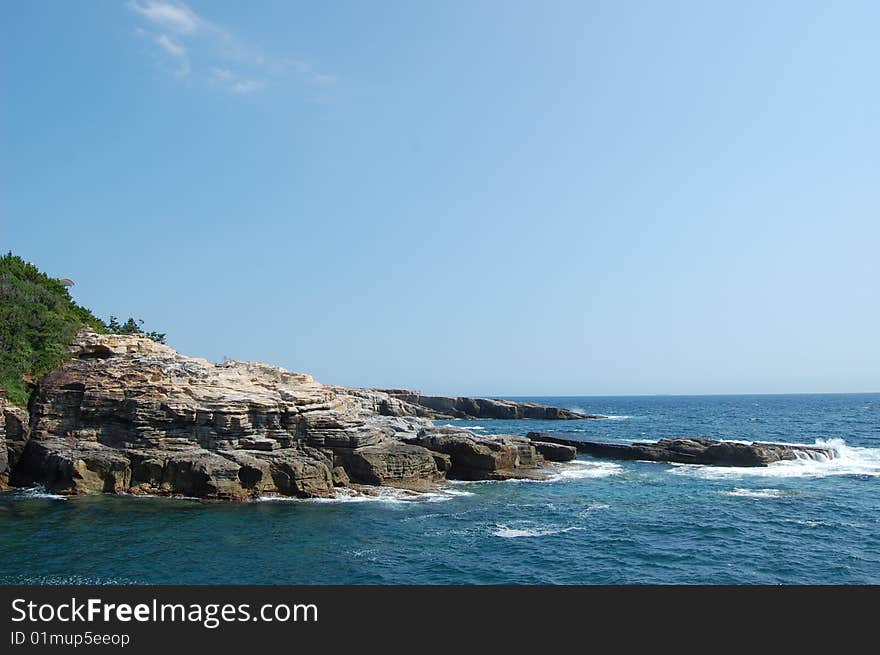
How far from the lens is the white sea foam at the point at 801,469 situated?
46.5 metres

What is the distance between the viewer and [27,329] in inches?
1714

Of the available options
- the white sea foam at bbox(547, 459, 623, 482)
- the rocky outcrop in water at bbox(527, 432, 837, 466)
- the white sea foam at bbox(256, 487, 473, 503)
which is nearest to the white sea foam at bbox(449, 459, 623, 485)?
the white sea foam at bbox(547, 459, 623, 482)

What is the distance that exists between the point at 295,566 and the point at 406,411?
8779cm

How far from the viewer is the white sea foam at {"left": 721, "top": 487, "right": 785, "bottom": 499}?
38.4m

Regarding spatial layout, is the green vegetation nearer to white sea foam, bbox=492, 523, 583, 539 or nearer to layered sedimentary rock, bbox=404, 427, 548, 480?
layered sedimentary rock, bbox=404, 427, 548, 480

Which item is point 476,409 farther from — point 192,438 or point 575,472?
point 192,438

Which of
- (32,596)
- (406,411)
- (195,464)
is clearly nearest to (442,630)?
(32,596)

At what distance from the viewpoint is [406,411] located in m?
112

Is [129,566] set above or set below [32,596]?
below

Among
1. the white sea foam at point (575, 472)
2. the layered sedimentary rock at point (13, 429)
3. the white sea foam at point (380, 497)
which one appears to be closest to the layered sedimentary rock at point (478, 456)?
the white sea foam at point (575, 472)

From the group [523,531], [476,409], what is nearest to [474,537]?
[523,531]

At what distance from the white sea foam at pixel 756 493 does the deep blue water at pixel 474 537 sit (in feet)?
0.44

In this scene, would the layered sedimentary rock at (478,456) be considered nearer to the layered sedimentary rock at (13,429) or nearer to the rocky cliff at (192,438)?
the rocky cliff at (192,438)

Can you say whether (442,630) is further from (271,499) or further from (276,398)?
(276,398)
